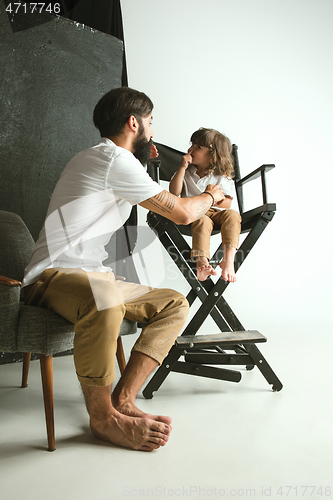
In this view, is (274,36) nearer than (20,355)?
No

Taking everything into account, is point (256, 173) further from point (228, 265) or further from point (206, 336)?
point (206, 336)

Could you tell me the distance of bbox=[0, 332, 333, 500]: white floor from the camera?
1.08m

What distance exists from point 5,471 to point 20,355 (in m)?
1.13

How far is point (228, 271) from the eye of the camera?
5.84 feet

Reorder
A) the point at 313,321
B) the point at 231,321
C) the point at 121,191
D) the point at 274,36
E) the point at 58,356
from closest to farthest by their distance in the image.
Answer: the point at 121,191
the point at 231,321
the point at 58,356
the point at 313,321
the point at 274,36

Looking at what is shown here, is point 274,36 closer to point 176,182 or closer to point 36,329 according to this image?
point 176,182

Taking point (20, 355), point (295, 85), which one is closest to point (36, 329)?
point (20, 355)

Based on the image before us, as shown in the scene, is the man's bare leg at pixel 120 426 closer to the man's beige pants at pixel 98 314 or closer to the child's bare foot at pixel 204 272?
the man's beige pants at pixel 98 314

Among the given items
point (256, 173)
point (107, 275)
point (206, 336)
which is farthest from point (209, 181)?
point (107, 275)

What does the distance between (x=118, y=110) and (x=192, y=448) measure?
133 centimetres

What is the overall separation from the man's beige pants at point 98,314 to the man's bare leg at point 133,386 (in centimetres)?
3

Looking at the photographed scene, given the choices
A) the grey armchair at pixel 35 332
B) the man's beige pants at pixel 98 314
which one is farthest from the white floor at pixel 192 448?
the man's beige pants at pixel 98 314

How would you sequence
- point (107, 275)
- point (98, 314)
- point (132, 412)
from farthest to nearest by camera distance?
point (107, 275) < point (132, 412) < point (98, 314)

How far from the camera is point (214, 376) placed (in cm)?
179
